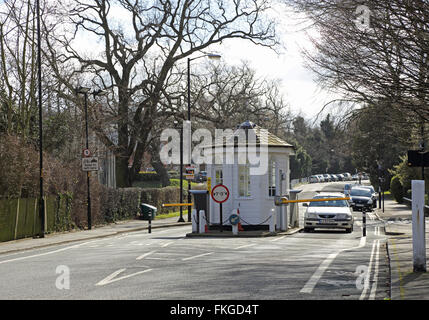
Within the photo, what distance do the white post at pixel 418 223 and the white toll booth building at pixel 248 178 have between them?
13995mm

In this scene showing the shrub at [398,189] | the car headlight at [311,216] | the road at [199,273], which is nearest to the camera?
the road at [199,273]

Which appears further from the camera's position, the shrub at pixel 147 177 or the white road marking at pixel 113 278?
the shrub at pixel 147 177

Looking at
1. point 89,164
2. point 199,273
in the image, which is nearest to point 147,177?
point 89,164

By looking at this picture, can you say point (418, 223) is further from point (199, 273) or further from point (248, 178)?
point (248, 178)

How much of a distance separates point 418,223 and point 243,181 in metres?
15.1

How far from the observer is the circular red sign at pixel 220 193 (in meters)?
25.6

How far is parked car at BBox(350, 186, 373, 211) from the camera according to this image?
48.4 metres

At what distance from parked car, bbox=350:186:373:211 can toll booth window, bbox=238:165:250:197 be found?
75.1ft

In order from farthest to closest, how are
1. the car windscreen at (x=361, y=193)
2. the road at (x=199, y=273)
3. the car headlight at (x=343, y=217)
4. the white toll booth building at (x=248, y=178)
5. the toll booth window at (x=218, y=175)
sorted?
the car windscreen at (x=361, y=193)
the toll booth window at (x=218, y=175)
the white toll booth building at (x=248, y=178)
the car headlight at (x=343, y=217)
the road at (x=199, y=273)

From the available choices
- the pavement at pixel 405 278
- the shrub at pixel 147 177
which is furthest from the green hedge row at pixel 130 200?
the pavement at pixel 405 278

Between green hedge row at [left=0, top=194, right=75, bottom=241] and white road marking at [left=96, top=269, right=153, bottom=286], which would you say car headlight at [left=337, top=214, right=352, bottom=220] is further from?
white road marking at [left=96, top=269, right=153, bottom=286]

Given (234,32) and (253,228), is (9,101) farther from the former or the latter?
(234,32)

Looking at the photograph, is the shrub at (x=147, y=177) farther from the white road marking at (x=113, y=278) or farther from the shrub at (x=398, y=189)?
the white road marking at (x=113, y=278)

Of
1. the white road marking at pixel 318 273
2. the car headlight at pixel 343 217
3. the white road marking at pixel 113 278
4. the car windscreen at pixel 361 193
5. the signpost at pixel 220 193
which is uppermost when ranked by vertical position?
the signpost at pixel 220 193
